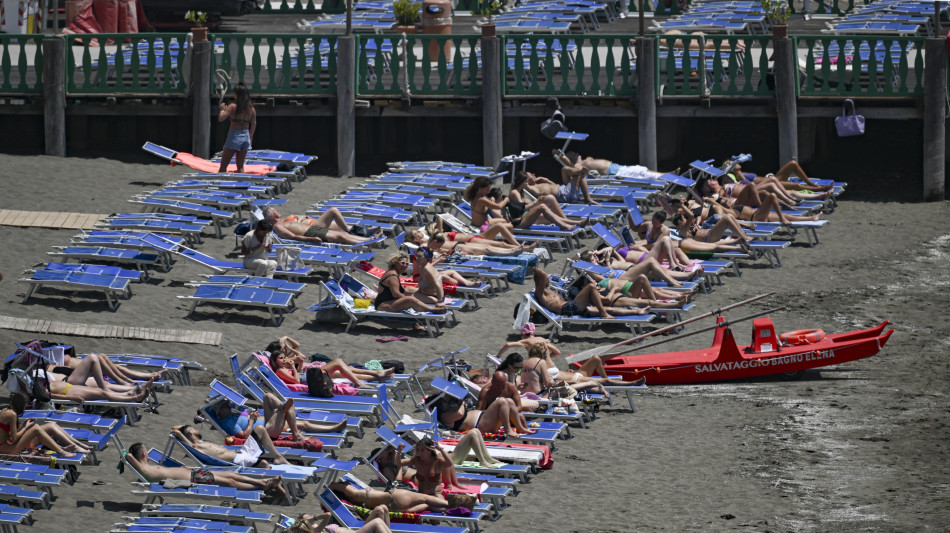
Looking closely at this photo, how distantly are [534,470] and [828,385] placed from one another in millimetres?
4032

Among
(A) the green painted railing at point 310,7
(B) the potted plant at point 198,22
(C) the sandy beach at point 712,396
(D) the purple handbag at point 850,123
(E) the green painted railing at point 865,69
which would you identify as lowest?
(C) the sandy beach at point 712,396

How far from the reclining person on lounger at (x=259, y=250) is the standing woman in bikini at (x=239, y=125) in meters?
4.34

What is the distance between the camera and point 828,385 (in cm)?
1758

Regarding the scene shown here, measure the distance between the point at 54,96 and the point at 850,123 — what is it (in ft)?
37.3

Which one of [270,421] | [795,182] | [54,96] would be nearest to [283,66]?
[54,96]

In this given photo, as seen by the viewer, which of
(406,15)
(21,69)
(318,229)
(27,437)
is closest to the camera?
(27,437)

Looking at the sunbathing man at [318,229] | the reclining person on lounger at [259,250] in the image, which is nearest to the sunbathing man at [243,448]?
the reclining person on lounger at [259,250]

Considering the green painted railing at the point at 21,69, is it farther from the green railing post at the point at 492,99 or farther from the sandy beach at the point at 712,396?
the green railing post at the point at 492,99

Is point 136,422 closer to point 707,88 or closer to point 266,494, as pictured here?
point 266,494

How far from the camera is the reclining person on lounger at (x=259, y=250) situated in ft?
65.5

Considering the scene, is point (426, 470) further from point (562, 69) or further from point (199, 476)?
point (562, 69)

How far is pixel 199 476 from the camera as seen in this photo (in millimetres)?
13859

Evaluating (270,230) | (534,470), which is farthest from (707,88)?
(534,470)

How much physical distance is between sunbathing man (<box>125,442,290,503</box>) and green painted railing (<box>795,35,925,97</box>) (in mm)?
13470
